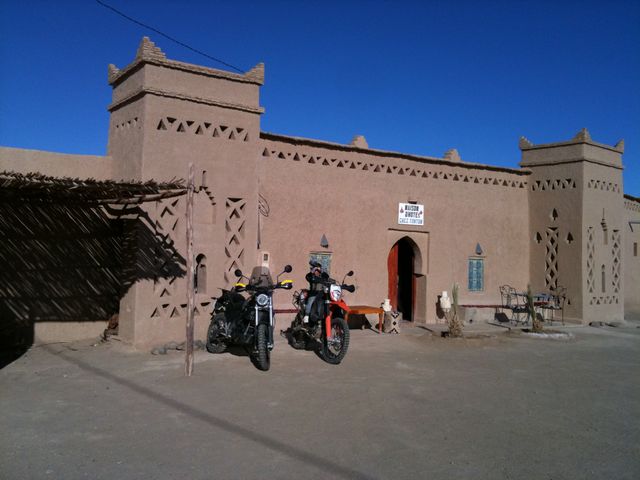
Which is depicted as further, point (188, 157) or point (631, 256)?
point (631, 256)

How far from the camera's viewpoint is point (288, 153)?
43.2 feet

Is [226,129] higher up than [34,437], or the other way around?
[226,129]

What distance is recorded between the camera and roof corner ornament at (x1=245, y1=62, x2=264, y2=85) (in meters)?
11.6

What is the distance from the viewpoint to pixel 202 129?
11078mm

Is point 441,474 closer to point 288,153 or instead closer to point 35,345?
point 35,345

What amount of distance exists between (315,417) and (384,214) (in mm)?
8896

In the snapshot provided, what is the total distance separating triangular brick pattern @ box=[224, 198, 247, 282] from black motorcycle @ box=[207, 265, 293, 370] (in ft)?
2.80

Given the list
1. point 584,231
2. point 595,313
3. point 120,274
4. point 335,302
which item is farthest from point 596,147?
point 120,274

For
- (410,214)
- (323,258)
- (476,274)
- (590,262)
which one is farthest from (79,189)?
(590,262)

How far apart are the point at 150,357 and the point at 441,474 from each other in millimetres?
6304

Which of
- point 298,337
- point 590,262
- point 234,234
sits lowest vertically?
point 298,337

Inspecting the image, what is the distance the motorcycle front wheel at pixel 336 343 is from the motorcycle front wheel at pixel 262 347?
1.20 metres

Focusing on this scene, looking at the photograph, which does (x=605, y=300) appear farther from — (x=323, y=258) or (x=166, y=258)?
(x=166, y=258)

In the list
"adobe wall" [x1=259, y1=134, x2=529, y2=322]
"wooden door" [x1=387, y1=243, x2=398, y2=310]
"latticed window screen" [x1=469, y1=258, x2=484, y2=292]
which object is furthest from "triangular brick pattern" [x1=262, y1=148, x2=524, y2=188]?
"latticed window screen" [x1=469, y1=258, x2=484, y2=292]
